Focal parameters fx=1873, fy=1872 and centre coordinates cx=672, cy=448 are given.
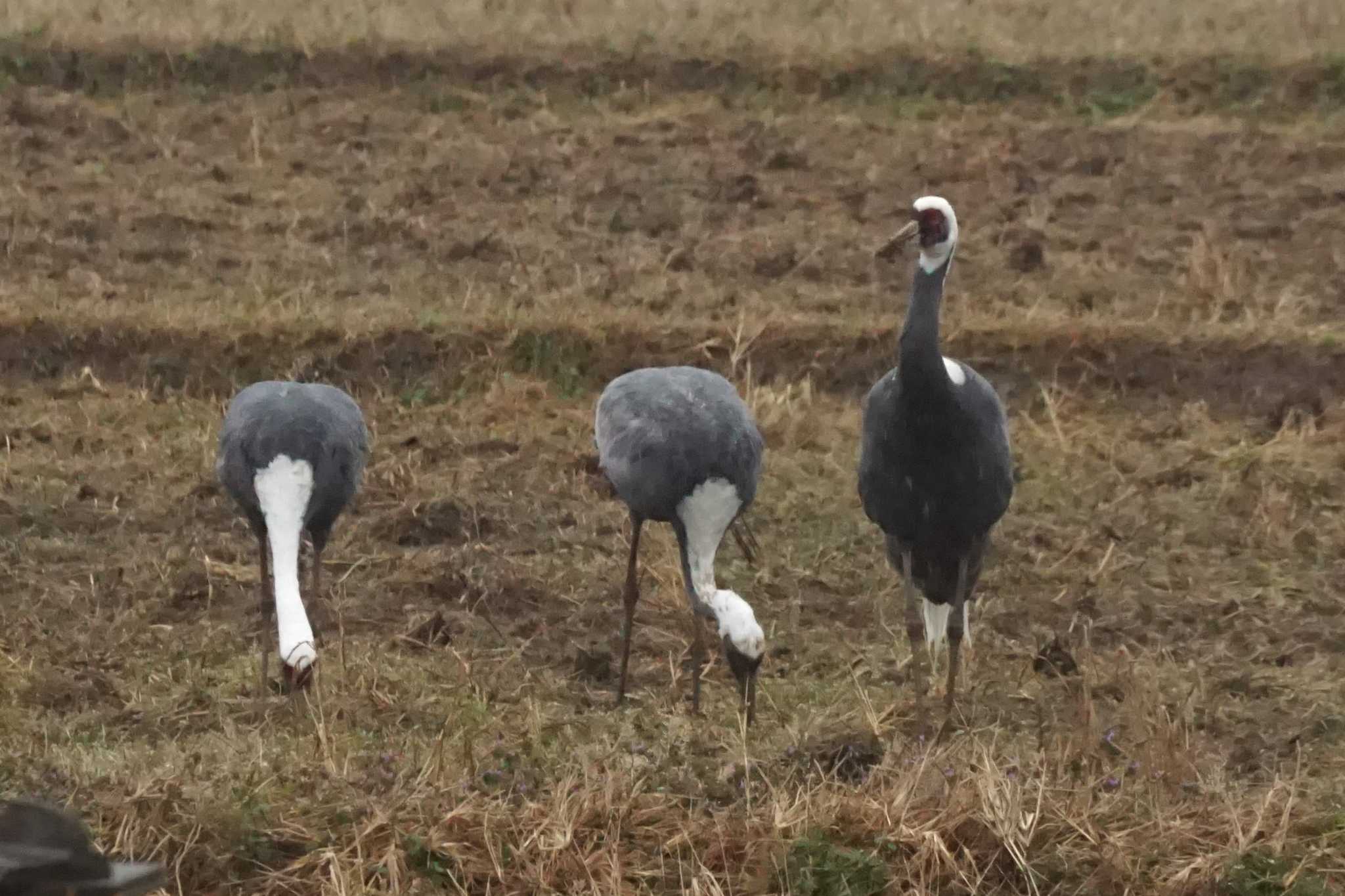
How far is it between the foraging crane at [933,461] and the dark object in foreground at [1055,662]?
1.20ft

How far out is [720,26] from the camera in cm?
1502

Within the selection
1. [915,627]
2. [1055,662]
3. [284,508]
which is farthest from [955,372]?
[284,508]

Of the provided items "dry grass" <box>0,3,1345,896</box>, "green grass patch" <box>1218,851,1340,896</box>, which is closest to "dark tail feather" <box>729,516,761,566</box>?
"dry grass" <box>0,3,1345,896</box>

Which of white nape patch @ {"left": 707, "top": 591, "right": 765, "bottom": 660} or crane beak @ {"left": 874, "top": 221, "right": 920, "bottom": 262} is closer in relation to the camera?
crane beak @ {"left": 874, "top": 221, "right": 920, "bottom": 262}

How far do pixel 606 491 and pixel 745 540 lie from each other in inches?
30.9

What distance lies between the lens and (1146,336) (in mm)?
9953

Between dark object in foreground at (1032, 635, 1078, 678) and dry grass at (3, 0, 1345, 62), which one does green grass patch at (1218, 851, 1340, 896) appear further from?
dry grass at (3, 0, 1345, 62)

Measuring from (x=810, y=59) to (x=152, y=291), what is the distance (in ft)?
19.0

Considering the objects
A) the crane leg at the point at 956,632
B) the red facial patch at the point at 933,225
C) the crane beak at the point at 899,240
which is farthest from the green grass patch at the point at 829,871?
the red facial patch at the point at 933,225

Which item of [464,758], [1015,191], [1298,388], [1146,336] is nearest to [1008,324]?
[1146,336]

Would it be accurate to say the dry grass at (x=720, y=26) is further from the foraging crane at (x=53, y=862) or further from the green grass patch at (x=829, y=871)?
the foraging crane at (x=53, y=862)

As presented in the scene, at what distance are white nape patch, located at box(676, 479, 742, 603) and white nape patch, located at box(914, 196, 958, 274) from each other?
3.68 feet

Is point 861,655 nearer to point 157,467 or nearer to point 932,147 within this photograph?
point 157,467

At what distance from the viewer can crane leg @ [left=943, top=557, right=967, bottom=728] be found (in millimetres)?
5984
